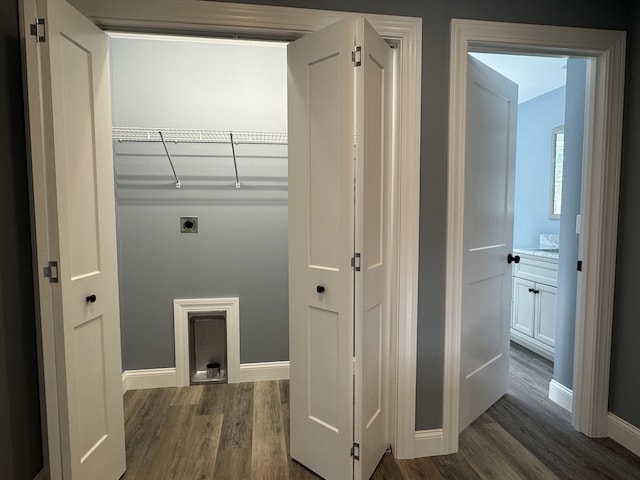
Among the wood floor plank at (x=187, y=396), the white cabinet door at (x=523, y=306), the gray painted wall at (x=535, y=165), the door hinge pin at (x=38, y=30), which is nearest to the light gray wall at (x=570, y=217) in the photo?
the white cabinet door at (x=523, y=306)

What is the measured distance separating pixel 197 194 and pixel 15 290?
1.31 m

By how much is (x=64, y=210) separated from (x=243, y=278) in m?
1.47

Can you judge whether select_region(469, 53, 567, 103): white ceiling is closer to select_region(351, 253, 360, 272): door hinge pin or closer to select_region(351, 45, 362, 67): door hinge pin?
select_region(351, 45, 362, 67): door hinge pin

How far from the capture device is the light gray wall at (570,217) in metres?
2.24

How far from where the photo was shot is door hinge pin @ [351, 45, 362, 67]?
146 centimetres

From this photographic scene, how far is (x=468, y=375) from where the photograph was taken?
6.92 ft

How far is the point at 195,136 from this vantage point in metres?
2.59

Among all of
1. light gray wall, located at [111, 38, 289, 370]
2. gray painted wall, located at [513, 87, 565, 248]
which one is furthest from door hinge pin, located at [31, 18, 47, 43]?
gray painted wall, located at [513, 87, 565, 248]

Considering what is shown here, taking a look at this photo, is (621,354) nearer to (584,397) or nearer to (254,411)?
(584,397)

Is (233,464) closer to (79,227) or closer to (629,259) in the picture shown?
(79,227)

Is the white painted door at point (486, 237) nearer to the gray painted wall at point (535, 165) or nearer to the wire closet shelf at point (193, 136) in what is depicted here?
the wire closet shelf at point (193, 136)

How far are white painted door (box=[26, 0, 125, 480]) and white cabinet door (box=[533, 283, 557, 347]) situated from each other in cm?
326

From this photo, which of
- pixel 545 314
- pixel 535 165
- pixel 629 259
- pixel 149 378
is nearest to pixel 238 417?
pixel 149 378

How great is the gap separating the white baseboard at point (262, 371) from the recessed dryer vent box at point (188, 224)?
112cm
